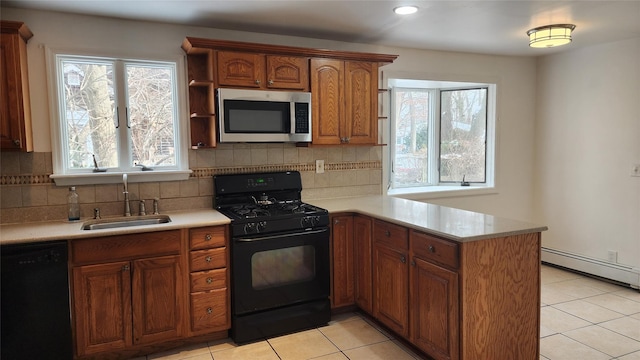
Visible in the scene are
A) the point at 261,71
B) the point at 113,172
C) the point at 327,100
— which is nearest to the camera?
the point at 113,172

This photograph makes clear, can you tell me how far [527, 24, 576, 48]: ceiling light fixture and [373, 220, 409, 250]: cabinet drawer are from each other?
200 cm

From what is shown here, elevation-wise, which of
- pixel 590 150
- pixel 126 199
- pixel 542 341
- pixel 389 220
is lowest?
pixel 542 341

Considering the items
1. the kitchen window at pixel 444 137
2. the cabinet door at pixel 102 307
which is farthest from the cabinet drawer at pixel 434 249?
the kitchen window at pixel 444 137

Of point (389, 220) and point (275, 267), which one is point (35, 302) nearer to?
point (275, 267)

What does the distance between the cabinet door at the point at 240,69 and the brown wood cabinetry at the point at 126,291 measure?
3.88ft

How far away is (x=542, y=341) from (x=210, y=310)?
2283 mm

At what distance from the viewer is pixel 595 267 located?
4.21m

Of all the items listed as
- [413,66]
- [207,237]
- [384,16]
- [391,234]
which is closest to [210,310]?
[207,237]

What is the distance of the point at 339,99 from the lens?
3.56 metres

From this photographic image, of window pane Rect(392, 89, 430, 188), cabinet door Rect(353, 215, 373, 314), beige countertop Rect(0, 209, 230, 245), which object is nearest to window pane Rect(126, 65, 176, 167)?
beige countertop Rect(0, 209, 230, 245)

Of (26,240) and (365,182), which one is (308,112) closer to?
(365,182)

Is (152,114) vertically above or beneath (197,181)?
above

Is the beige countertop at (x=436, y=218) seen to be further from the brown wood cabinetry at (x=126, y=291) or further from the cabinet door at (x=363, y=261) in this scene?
the brown wood cabinetry at (x=126, y=291)

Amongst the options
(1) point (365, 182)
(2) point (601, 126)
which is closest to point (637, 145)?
(2) point (601, 126)
